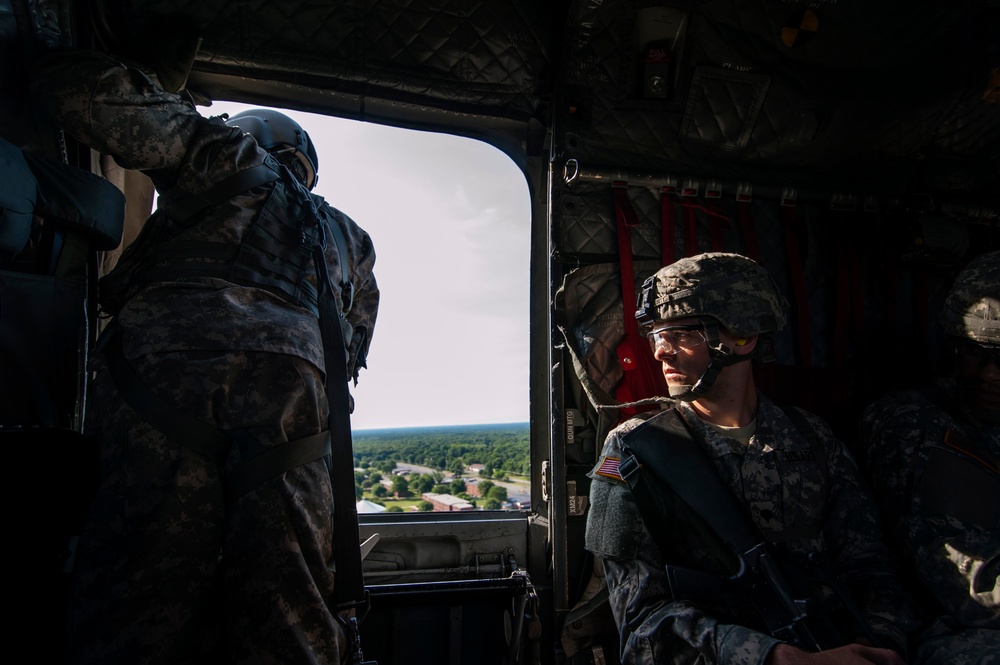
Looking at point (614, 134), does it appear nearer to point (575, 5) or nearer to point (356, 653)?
point (575, 5)

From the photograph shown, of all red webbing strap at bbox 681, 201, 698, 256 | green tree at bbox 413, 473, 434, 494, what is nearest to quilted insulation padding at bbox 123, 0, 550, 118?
red webbing strap at bbox 681, 201, 698, 256

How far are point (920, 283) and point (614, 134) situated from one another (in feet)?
6.16

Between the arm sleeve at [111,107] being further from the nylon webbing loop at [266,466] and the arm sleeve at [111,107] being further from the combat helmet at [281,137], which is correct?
the nylon webbing loop at [266,466]

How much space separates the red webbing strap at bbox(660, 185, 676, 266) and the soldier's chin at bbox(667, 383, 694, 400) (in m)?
1.01

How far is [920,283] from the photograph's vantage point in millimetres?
3205

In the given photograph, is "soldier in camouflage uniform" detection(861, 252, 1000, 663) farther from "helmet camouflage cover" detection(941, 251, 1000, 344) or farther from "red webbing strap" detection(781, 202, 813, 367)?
"red webbing strap" detection(781, 202, 813, 367)

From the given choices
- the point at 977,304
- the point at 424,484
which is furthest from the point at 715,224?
the point at 424,484

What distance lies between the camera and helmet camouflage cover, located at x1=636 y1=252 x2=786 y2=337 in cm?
195

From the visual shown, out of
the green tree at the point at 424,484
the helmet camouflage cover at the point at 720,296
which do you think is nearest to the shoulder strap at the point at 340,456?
→ the helmet camouflage cover at the point at 720,296

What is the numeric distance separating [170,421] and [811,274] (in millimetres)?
3053

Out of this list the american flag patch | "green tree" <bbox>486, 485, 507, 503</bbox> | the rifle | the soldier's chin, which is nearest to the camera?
the rifle

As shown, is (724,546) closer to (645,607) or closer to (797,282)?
(645,607)

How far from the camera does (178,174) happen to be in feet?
5.98

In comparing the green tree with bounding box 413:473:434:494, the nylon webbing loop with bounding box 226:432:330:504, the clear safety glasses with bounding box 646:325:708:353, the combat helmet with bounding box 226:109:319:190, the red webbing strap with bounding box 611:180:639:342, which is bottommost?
the green tree with bounding box 413:473:434:494
